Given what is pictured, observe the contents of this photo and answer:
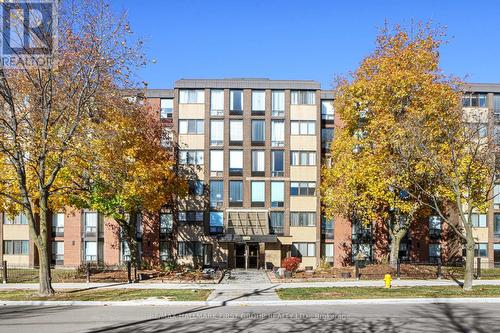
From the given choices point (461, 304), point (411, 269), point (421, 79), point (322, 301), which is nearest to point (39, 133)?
point (322, 301)

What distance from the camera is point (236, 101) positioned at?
44.6 m

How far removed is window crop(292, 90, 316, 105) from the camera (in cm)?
4456

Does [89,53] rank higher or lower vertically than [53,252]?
higher

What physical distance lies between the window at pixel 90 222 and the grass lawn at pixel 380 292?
23580 millimetres

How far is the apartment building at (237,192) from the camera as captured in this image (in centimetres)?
4388

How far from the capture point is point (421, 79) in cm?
3133

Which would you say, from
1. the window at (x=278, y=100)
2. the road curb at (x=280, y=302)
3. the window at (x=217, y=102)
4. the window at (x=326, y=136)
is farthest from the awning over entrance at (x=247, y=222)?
the road curb at (x=280, y=302)

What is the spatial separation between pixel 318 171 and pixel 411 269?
1299 centimetres

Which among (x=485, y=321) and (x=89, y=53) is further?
(x=89, y=53)

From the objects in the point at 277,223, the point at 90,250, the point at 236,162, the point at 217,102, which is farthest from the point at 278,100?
the point at 90,250

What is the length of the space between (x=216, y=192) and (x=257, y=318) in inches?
1049

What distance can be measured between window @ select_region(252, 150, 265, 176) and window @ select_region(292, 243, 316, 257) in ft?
22.0

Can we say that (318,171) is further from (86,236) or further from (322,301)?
(322,301)
